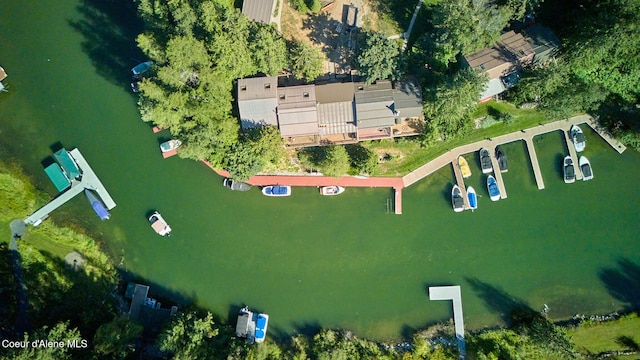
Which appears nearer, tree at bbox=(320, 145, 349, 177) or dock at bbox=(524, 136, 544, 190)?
tree at bbox=(320, 145, 349, 177)

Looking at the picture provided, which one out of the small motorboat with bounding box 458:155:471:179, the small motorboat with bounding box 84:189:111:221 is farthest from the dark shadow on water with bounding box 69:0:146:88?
the small motorboat with bounding box 458:155:471:179

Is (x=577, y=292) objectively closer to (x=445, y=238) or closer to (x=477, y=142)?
(x=445, y=238)

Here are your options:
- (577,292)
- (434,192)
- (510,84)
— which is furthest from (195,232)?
(577,292)

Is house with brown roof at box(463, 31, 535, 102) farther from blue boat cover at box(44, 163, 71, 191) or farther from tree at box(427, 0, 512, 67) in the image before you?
blue boat cover at box(44, 163, 71, 191)

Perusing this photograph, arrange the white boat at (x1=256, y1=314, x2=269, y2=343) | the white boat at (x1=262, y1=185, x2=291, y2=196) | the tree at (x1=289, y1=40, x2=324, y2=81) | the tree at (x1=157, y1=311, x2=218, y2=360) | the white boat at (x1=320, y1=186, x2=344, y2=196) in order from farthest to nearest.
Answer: the white boat at (x1=262, y1=185, x2=291, y2=196) < the white boat at (x1=320, y1=186, x2=344, y2=196) < the white boat at (x1=256, y1=314, x2=269, y2=343) < the tree at (x1=289, y1=40, x2=324, y2=81) < the tree at (x1=157, y1=311, x2=218, y2=360)

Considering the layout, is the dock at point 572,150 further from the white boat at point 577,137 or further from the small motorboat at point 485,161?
the small motorboat at point 485,161

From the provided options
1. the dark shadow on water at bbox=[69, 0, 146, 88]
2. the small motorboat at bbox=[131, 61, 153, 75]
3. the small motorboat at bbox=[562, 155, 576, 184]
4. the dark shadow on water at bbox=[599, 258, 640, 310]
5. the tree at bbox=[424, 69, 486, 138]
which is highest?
the dark shadow on water at bbox=[69, 0, 146, 88]
